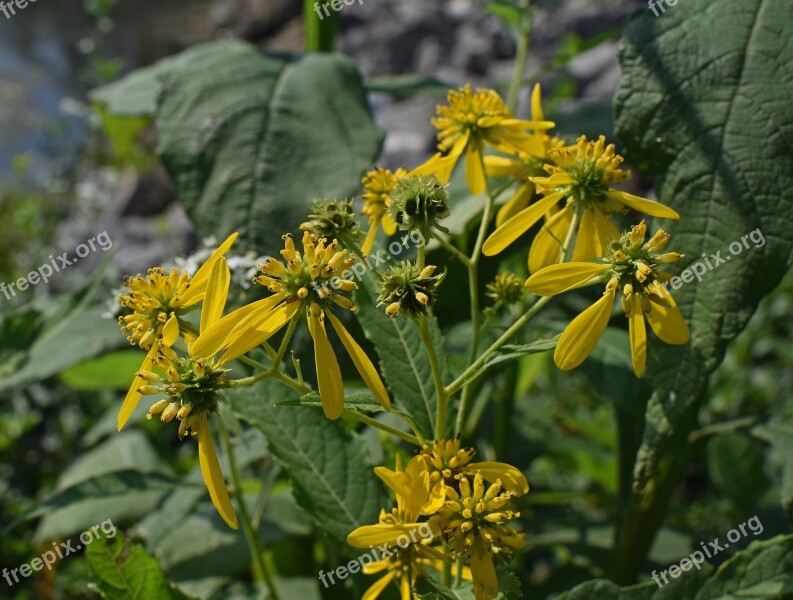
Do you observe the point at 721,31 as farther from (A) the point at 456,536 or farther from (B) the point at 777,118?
(A) the point at 456,536

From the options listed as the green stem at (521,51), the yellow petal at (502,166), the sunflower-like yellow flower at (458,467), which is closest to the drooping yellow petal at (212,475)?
the sunflower-like yellow flower at (458,467)

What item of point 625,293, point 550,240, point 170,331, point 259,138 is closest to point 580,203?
point 550,240

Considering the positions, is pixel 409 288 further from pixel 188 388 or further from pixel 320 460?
pixel 320 460

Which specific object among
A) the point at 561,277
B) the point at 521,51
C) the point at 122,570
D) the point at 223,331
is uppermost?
the point at 521,51

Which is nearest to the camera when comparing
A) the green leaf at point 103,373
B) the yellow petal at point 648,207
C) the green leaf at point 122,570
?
the yellow petal at point 648,207

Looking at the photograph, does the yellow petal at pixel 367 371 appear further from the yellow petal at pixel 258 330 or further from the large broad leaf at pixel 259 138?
the large broad leaf at pixel 259 138

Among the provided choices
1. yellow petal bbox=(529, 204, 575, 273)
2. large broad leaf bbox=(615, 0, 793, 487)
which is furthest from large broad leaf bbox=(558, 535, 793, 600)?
yellow petal bbox=(529, 204, 575, 273)
